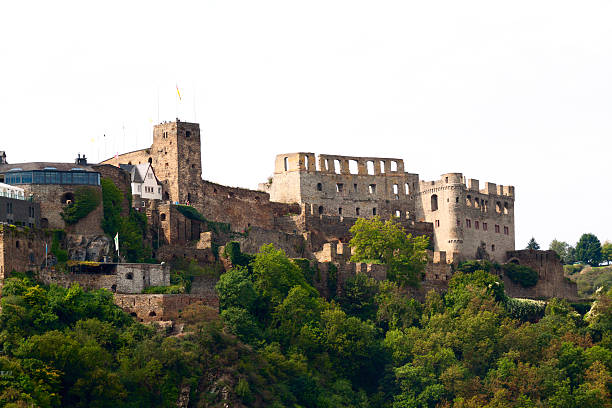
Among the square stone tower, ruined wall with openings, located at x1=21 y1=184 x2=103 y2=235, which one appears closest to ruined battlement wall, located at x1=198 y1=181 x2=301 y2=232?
the square stone tower

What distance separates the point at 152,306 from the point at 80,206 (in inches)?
382

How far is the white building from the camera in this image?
10756cm

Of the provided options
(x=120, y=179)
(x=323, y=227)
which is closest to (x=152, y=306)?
(x=120, y=179)

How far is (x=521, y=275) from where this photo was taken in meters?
120

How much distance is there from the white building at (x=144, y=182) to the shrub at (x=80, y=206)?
1012cm

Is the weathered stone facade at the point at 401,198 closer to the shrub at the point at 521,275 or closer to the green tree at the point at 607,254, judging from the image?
the shrub at the point at 521,275

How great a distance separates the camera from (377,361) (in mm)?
98562

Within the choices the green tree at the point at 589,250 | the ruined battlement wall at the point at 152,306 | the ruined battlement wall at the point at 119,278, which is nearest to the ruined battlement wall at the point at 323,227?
the ruined battlement wall at the point at 119,278

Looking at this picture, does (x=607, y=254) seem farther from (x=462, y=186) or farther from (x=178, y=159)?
(x=178, y=159)

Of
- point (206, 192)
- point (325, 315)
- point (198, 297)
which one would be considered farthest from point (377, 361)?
point (206, 192)

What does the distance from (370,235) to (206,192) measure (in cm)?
→ 1267

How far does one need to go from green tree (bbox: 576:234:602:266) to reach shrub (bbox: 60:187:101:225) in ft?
298

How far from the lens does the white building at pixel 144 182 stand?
353 feet

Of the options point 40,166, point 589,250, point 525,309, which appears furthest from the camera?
point 589,250
